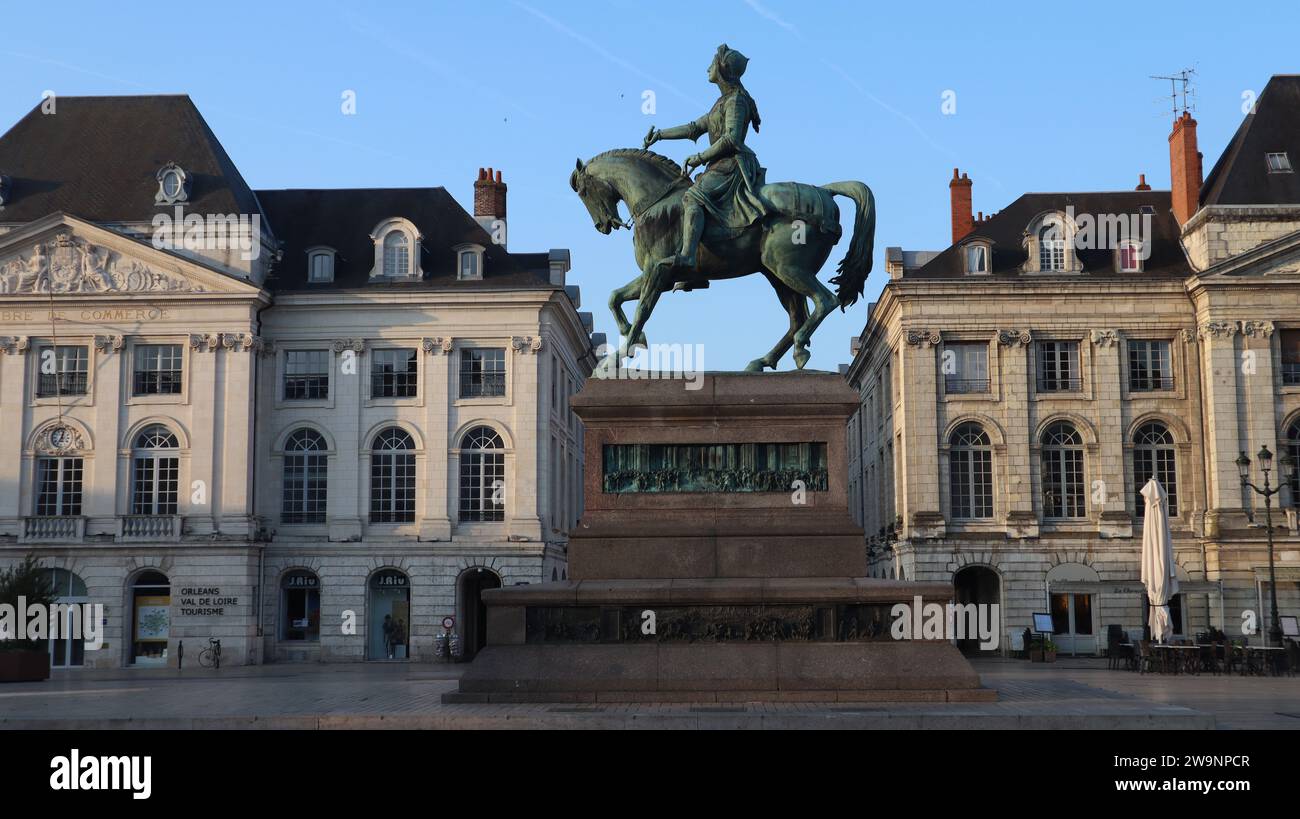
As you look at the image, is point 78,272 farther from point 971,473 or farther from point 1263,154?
point 1263,154

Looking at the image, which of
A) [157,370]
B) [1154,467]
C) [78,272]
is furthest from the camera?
[1154,467]

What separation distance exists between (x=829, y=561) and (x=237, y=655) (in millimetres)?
35541

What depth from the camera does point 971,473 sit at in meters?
51.2

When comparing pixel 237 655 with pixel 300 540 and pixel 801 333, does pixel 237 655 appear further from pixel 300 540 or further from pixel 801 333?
pixel 801 333

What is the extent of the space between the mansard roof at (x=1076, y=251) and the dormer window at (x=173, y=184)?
1046 inches

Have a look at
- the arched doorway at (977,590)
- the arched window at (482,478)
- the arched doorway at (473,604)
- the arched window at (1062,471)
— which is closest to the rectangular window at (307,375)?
the arched window at (482,478)

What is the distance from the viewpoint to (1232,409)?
163 feet

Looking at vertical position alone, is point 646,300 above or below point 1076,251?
below

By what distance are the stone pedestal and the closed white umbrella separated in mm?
18705

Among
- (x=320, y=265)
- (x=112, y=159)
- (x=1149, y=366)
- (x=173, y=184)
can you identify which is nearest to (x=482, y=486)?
(x=320, y=265)

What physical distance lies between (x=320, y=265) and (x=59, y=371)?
32.5 ft

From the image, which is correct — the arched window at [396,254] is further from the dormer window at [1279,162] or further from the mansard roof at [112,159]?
the dormer window at [1279,162]

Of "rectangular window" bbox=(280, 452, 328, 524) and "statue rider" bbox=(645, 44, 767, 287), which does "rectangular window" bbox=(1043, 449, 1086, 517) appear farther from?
"statue rider" bbox=(645, 44, 767, 287)
